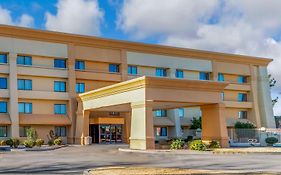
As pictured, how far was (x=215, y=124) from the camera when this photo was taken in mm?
37406

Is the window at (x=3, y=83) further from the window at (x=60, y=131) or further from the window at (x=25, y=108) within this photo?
the window at (x=60, y=131)

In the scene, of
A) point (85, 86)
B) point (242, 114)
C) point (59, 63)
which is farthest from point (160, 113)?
point (59, 63)

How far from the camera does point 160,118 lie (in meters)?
59.3

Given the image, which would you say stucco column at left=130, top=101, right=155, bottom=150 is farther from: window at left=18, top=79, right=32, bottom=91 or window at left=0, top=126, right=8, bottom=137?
window at left=18, top=79, right=32, bottom=91

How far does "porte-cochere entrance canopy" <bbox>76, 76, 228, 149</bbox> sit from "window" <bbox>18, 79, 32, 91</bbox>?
518 inches

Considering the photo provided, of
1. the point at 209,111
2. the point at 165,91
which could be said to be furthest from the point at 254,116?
the point at 165,91

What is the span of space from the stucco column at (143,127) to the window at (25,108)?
19.7 meters

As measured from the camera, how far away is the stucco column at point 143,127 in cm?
3281

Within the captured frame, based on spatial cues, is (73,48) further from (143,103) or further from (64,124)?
(143,103)

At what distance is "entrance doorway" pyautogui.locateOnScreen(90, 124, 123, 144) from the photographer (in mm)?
52375

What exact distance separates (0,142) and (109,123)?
13.5m

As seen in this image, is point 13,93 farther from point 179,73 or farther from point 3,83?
point 179,73

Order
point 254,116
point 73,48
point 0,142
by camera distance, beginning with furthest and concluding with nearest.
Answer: point 254,116 → point 73,48 → point 0,142

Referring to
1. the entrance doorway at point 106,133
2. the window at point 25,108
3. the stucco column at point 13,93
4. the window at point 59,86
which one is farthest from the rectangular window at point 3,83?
the entrance doorway at point 106,133
